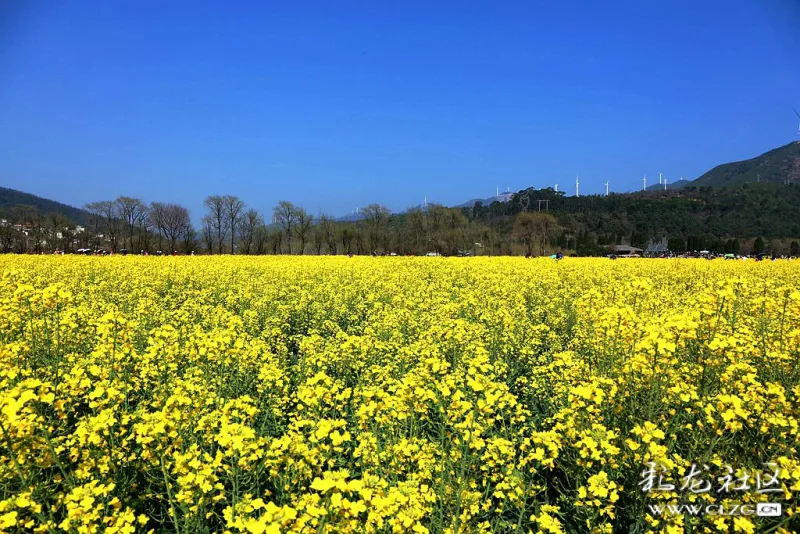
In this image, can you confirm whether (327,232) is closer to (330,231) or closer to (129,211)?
(330,231)

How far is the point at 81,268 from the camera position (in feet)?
65.6

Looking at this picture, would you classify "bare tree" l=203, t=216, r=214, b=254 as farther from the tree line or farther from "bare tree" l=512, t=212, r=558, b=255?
"bare tree" l=512, t=212, r=558, b=255

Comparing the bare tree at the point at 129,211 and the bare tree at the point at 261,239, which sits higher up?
the bare tree at the point at 129,211

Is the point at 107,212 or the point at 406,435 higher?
the point at 107,212

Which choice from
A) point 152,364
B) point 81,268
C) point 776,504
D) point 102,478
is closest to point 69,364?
point 152,364

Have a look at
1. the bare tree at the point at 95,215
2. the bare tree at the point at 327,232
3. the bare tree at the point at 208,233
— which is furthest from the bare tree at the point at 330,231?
the bare tree at the point at 95,215

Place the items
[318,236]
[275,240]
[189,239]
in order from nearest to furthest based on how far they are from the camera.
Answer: [189,239] < [318,236] < [275,240]

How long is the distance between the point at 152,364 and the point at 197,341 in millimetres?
882

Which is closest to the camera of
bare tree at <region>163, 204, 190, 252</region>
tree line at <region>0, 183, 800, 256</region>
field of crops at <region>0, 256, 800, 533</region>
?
field of crops at <region>0, 256, 800, 533</region>

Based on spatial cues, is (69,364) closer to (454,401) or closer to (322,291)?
(454,401)

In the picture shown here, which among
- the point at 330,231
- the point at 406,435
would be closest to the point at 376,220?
the point at 330,231

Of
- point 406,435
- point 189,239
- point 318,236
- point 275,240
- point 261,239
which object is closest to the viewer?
point 406,435

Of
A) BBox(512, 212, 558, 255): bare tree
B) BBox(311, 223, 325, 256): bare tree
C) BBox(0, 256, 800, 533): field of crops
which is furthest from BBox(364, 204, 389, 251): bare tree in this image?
BBox(0, 256, 800, 533): field of crops

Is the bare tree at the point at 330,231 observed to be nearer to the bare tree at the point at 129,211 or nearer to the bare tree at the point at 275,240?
the bare tree at the point at 275,240
